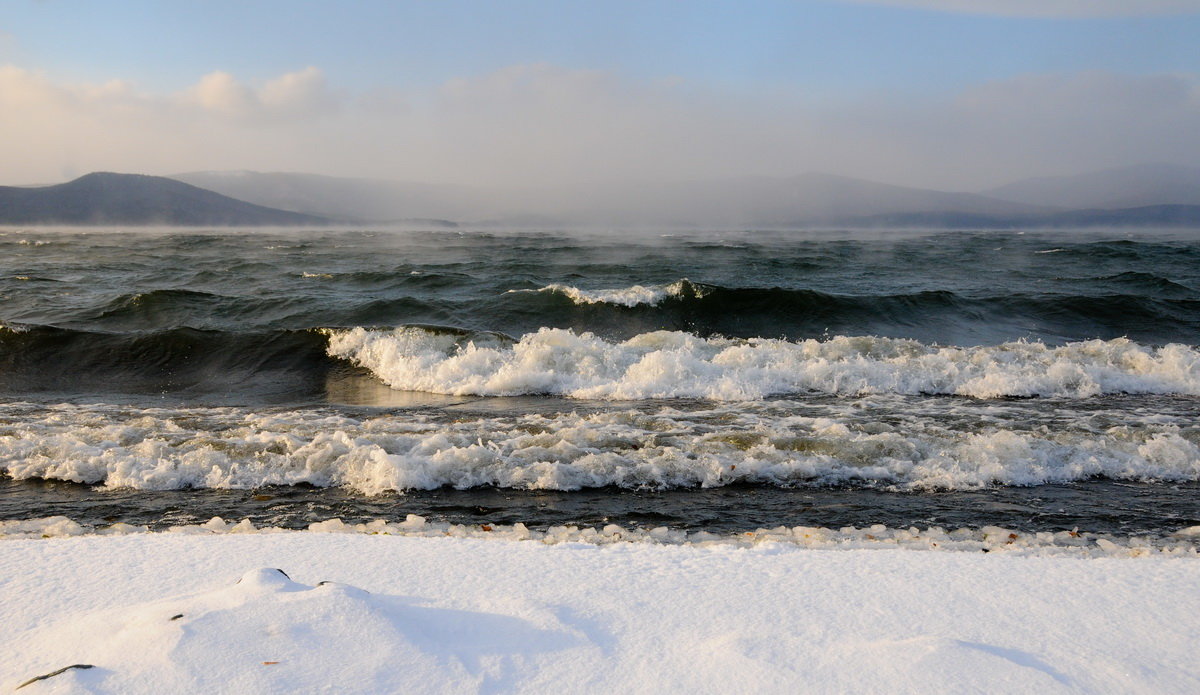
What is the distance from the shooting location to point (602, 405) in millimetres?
7449

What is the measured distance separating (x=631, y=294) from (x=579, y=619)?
1274 centimetres

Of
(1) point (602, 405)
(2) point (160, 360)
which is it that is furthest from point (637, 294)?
(2) point (160, 360)

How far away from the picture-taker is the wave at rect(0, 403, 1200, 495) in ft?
16.3

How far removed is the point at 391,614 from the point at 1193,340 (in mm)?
14726

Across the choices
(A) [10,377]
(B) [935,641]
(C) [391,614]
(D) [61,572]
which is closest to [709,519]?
(B) [935,641]

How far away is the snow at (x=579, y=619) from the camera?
1830mm

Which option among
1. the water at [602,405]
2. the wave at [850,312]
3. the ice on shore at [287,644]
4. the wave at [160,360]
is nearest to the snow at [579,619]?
the ice on shore at [287,644]

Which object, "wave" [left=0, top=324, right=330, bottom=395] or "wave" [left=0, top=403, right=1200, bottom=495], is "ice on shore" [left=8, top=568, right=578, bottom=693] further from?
"wave" [left=0, top=324, right=330, bottom=395]

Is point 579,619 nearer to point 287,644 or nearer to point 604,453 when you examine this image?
point 287,644

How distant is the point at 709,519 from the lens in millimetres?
4250

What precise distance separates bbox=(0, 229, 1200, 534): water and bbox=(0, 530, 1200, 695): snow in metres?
Answer: 1.44

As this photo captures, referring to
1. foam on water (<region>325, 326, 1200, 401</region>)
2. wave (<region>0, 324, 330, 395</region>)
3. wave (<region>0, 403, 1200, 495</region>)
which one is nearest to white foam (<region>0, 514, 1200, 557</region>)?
wave (<region>0, 403, 1200, 495</region>)

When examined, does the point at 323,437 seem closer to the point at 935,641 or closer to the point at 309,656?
the point at 309,656

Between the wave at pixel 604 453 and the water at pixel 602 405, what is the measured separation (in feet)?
0.08
